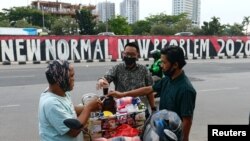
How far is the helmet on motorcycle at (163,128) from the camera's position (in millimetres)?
2056

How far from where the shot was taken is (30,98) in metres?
8.95

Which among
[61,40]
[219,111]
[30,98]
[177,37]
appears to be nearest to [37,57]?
[61,40]

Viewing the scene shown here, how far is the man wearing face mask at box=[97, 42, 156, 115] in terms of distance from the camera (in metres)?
3.62

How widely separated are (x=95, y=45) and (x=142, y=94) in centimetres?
1763

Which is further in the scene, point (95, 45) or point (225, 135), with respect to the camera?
point (95, 45)

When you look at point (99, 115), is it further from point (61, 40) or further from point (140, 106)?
point (61, 40)

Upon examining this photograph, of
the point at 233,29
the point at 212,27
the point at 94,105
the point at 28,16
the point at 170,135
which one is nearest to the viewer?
the point at 170,135

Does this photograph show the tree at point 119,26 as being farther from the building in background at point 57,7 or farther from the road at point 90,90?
the road at point 90,90

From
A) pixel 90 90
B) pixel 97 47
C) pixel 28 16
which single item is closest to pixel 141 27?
pixel 28 16

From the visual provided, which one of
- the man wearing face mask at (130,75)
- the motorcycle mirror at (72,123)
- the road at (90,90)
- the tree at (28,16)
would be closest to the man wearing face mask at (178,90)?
the motorcycle mirror at (72,123)

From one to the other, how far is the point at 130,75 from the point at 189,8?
4388 inches

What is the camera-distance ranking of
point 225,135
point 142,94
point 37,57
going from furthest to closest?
point 37,57, point 142,94, point 225,135

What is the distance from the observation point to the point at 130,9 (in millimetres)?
115562

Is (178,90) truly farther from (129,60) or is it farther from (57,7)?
A: (57,7)
